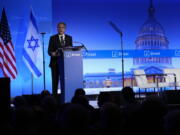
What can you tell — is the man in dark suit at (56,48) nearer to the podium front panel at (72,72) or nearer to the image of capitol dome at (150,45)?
the podium front panel at (72,72)

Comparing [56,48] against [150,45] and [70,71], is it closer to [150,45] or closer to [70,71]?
[70,71]

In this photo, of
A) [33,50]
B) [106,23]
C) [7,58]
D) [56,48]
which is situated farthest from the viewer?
[106,23]

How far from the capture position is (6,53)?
8461 millimetres

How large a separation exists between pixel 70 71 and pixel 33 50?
11.1ft

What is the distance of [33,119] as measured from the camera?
7.75 feet

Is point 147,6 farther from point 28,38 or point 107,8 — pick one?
point 28,38

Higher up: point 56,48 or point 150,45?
point 150,45

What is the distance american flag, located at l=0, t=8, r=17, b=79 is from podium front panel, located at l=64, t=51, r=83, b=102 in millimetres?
3305

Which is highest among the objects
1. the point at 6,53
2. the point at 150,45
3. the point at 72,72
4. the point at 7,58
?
the point at 150,45

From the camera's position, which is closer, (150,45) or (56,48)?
(56,48)

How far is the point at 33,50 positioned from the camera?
8734 mm

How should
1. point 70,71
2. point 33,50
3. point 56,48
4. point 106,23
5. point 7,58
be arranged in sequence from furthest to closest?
1. point 106,23
2. point 33,50
3. point 7,58
4. point 56,48
5. point 70,71

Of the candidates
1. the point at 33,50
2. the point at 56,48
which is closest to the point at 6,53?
the point at 33,50

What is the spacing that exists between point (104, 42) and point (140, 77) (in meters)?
2.33
